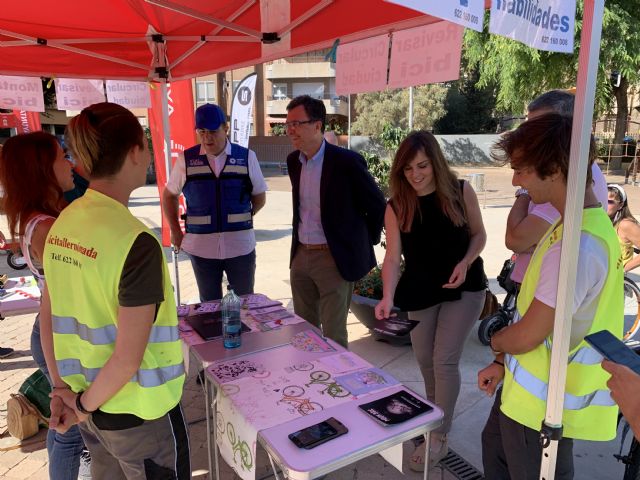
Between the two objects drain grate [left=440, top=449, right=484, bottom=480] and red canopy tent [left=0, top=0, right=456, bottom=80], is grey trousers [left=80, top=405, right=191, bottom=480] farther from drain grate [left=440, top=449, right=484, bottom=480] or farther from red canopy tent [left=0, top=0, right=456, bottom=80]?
red canopy tent [left=0, top=0, right=456, bottom=80]

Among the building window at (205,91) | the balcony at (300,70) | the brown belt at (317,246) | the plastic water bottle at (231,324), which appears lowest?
the plastic water bottle at (231,324)

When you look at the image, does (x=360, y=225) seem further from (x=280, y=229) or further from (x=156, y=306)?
(x=280, y=229)

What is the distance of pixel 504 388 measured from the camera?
153 cm

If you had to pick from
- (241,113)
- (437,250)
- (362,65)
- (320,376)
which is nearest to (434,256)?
(437,250)

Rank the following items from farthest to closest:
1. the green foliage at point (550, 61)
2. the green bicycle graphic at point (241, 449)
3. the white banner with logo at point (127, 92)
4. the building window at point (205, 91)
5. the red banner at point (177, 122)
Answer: the building window at point (205, 91), the green foliage at point (550, 61), the red banner at point (177, 122), the white banner with logo at point (127, 92), the green bicycle graphic at point (241, 449)

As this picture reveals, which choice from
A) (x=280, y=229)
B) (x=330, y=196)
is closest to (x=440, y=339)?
(x=330, y=196)

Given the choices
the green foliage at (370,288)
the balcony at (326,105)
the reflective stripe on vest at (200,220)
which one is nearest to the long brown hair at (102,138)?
the reflective stripe on vest at (200,220)

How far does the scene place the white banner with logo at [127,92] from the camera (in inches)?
182

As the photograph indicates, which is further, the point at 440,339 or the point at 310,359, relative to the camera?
the point at 440,339

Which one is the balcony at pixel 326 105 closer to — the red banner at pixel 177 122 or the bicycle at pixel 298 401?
the red banner at pixel 177 122

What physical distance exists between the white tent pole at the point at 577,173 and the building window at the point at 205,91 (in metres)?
37.6

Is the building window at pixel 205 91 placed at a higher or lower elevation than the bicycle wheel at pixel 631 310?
higher

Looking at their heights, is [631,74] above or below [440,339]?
above

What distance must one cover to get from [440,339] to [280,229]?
7.45 metres
